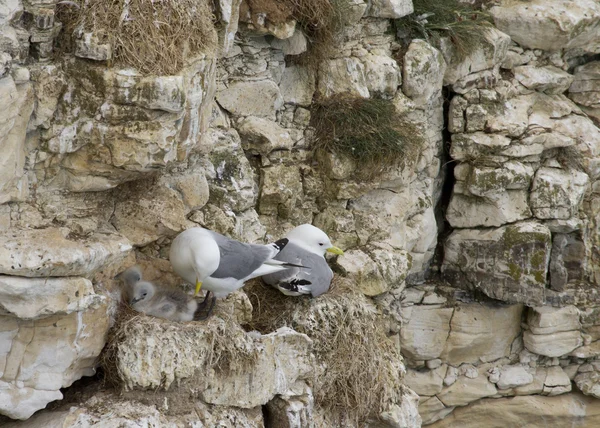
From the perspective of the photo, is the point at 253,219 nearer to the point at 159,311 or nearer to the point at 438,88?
the point at 159,311

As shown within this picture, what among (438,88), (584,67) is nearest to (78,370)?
(438,88)

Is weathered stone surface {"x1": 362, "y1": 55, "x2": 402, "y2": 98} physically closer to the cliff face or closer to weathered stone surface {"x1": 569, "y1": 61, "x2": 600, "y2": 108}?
the cliff face

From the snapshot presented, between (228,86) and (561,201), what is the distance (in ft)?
11.2

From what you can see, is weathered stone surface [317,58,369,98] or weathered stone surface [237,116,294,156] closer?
weathered stone surface [237,116,294,156]

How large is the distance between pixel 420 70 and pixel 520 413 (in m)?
3.69

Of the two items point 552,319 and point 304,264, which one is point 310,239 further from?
point 552,319

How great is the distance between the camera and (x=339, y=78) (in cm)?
714

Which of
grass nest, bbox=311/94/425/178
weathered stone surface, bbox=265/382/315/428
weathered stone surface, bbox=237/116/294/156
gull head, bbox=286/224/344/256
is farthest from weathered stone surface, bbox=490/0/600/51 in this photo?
weathered stone surface, bbox=265/382/315/428

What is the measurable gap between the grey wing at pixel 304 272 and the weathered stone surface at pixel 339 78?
A: 147 cm

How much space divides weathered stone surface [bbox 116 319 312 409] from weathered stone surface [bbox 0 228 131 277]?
1.71 ft

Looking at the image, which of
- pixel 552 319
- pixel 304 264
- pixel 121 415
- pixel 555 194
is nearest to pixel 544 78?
pixel 555 194

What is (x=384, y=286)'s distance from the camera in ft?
23.5

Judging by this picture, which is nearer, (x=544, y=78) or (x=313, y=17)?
(x=313, y=17)

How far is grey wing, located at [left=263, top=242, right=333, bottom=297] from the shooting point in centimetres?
614
